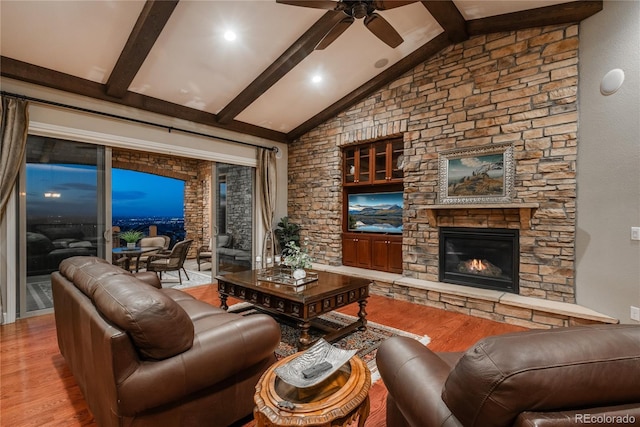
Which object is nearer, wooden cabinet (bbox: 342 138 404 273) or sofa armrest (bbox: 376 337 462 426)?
sofa armrest (bbox: 376 337 462 426)

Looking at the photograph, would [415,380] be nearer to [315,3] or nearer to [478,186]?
[315,3]

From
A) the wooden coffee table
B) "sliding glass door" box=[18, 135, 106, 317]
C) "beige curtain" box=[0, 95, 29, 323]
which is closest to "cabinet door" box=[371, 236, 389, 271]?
the wooden coffee table

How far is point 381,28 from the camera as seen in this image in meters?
2.88

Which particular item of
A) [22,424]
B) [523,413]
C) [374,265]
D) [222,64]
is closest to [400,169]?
[374,265]

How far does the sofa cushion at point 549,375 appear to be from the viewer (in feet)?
2.60

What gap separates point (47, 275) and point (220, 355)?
12.0 feet

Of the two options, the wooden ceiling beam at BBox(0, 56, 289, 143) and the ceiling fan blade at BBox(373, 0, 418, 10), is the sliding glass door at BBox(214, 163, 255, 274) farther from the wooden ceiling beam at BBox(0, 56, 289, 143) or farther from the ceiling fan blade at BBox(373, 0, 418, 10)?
the ceiling fan blade at BBox(373, 0, 418, 10)

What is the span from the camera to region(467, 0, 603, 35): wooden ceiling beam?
3.17 m

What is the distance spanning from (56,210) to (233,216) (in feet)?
8.60

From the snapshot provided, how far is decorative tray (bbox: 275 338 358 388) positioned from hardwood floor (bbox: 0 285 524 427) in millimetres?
746

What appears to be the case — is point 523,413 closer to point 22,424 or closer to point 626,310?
point 22,424

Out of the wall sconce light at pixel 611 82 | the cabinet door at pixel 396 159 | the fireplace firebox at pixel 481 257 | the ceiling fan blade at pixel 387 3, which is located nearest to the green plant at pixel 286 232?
the cabinet door at pixel 396 159

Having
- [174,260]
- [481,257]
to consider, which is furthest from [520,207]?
[174,260]

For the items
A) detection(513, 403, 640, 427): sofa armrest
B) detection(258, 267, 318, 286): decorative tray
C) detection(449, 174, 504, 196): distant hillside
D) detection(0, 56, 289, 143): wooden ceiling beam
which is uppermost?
detection(0, 56, 289, 143): wooden ceiling beam
